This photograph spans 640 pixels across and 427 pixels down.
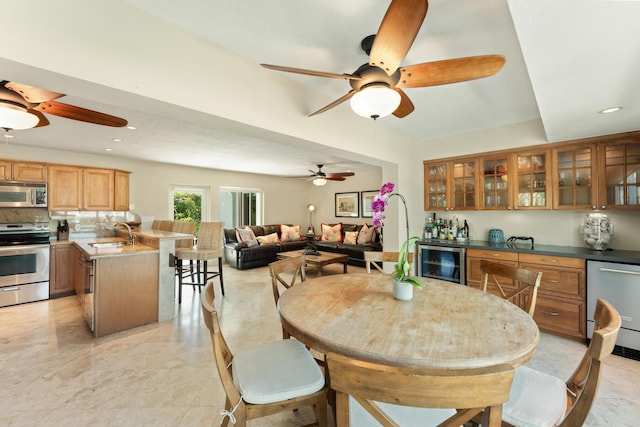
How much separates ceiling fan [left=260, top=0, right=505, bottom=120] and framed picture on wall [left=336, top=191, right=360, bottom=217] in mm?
5708

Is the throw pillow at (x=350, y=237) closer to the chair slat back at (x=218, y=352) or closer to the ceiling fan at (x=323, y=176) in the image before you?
the ceiling fan at (x=323, y=176)

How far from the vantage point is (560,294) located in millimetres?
2744

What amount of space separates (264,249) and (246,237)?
52cm

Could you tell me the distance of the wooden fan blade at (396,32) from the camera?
45.9 inches

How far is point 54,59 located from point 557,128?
3.95 metres

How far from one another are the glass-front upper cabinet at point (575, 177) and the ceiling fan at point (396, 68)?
2.42 meters

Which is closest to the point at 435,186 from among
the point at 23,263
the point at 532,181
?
the point at 532,181

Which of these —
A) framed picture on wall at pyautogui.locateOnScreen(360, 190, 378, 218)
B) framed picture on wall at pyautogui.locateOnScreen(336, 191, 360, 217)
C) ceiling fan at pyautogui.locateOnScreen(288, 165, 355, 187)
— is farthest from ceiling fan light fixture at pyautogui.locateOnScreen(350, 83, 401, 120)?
framed picture on wall at pyautogui.locateOnScreen(336, 191, 360, 217)

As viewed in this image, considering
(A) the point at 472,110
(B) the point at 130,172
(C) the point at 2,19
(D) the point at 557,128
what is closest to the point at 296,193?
(B) the point at 130,172

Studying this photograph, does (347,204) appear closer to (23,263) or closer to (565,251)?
(565,251)

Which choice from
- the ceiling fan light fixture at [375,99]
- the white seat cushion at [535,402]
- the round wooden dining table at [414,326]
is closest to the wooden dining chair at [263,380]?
the round wooden dining table at [414,326]

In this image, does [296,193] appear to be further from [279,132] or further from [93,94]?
[93,94]

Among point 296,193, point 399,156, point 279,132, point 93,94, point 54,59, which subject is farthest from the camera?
point 296,193

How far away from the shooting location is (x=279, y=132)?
2.38m
